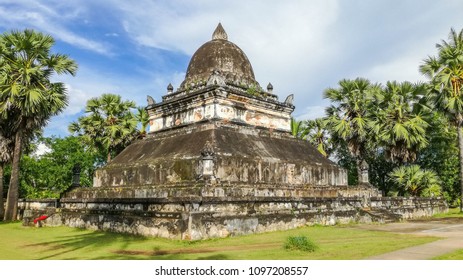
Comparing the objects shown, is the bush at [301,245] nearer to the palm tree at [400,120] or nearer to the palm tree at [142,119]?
the palm tree at [400,120]

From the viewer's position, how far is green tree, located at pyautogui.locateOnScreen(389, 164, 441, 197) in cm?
2366

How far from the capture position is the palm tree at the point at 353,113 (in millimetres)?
27016

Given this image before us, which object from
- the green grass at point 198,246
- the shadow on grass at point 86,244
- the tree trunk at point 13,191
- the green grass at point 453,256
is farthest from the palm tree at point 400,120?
the tree trunk at point 13,191

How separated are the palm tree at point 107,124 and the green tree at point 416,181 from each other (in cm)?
1883

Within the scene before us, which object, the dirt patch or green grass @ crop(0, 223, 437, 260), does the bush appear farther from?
the dirt patch

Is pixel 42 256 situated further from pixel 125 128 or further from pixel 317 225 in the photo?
pixel 125 128

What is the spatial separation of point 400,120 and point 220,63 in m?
12.2

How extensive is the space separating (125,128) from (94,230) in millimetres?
16050

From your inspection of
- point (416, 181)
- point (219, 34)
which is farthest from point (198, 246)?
point (416, 181)

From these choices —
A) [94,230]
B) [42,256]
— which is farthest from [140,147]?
[42,256]

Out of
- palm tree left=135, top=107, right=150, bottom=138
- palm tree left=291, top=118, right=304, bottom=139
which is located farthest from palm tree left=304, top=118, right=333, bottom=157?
palm tree left=135, top=107, right=150, bottom=138

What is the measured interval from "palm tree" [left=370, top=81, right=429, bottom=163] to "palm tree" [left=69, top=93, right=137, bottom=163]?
17.5 metres

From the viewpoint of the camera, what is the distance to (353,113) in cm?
2788

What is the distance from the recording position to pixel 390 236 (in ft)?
36.9
